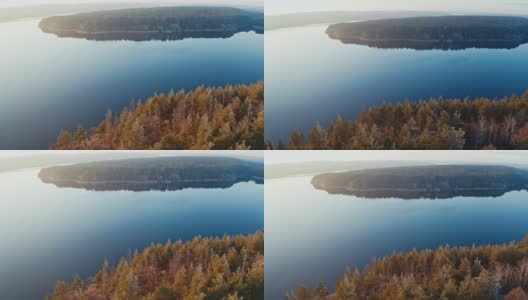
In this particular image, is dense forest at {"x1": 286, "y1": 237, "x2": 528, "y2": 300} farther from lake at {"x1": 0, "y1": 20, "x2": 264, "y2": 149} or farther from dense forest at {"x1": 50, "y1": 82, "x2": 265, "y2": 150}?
lake at {"x1": 0, "y1": 20, "x2": 264, "y2": 149}

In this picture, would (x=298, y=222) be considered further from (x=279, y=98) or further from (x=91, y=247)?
(x=91, y=247)

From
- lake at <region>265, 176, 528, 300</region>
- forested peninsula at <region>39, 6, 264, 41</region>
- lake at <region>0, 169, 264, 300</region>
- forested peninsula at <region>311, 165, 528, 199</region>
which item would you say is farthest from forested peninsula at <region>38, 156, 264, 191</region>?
forested peninsula at <region>39, 6, 264, 41</region>

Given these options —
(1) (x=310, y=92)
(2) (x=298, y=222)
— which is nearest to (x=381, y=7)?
(1) (x=310, y=92)

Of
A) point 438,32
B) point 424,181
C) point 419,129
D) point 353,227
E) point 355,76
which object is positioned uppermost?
point 438,32

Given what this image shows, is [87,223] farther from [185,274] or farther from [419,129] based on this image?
[419,129]

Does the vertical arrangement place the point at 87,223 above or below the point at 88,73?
below

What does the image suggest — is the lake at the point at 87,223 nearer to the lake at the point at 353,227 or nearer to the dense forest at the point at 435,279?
the lake at the point at 353,227

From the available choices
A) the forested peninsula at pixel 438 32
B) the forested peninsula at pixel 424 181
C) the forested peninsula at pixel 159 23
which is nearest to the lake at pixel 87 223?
the forested peninsula at pixel 424 181

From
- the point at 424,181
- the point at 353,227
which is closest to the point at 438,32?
the point at 424,181
